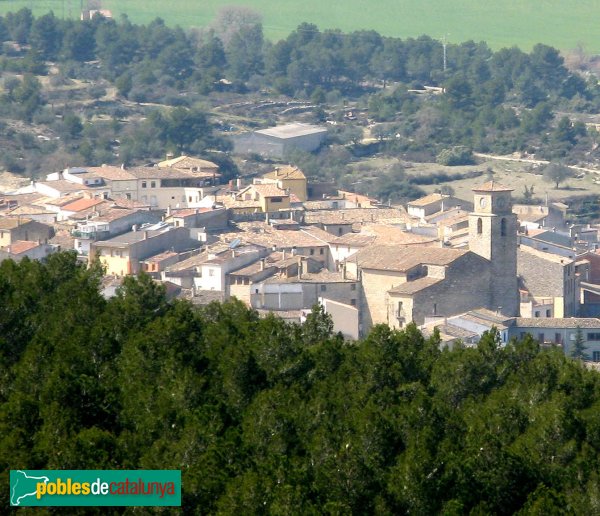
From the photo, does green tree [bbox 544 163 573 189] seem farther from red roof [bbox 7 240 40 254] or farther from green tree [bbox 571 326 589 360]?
green tree [bbox 571 326 589 360]

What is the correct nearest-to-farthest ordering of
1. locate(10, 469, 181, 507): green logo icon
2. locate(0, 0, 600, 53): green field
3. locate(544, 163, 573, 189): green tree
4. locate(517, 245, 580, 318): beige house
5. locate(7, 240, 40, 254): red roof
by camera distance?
locate(10, 469, 181, 507): green logo icon → locate(517, 245, 580, 318): beige house → locate(7, 240, 40, 254): red roof → locate(544, 163, 573, 189): green tree → locate(0, 0, 600, 53): green field

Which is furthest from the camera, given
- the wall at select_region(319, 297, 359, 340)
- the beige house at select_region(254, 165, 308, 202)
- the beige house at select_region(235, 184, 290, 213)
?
the beige house at select_region(254, 165, 308, 202)

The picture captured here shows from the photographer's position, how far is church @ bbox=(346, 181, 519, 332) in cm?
4297

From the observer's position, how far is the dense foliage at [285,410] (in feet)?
68.6

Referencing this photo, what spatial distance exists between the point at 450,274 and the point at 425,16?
8656cm

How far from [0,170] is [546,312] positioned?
93.6ft

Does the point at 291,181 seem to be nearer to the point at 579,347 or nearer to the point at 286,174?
the point at 286,174

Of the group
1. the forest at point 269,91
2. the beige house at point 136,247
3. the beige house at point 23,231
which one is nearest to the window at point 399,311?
the beige house at point 136,247

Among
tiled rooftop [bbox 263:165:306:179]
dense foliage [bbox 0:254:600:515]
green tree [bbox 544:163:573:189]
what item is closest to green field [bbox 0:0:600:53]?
green tree [bbox 544:163:573:189]

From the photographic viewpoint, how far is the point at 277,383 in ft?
86.3

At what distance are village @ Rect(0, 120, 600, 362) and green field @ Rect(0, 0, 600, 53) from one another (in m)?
59.4

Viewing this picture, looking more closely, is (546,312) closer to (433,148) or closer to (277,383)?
(277,383)

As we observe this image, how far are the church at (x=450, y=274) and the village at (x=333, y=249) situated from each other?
0.03m

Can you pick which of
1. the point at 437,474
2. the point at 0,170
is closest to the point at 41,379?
the point at 437,474
